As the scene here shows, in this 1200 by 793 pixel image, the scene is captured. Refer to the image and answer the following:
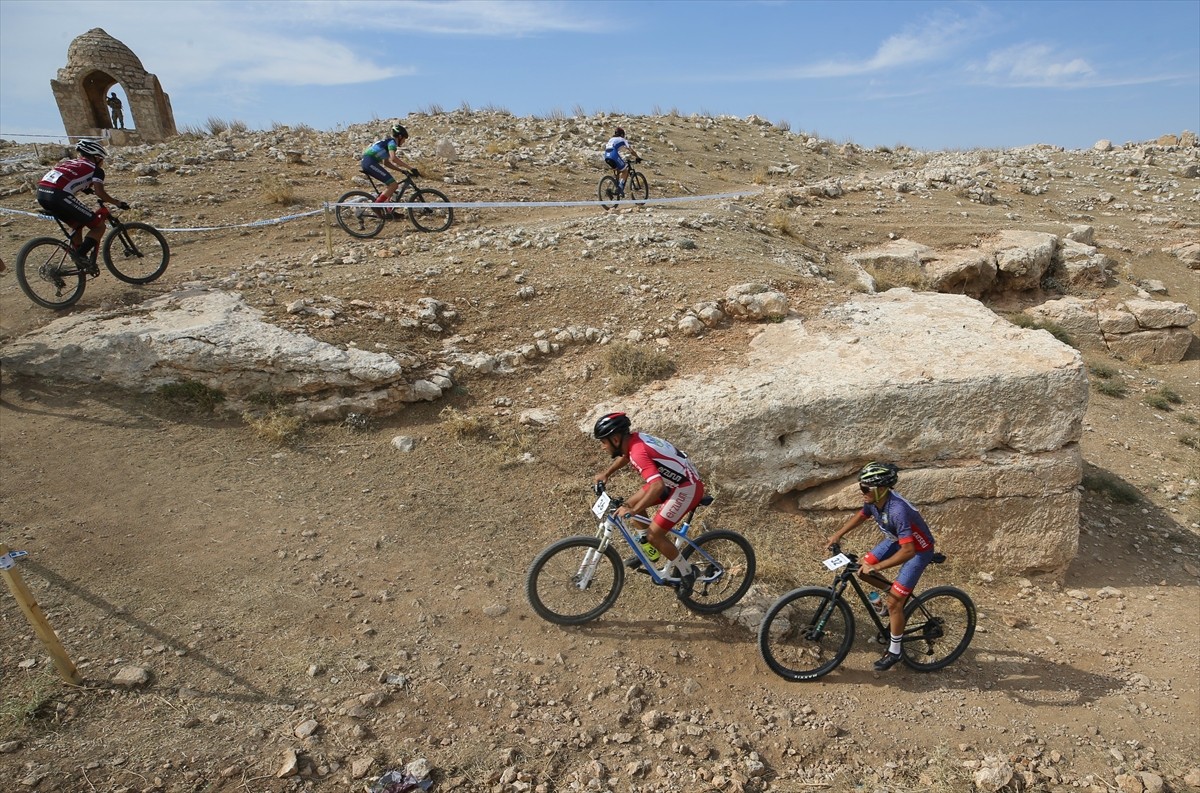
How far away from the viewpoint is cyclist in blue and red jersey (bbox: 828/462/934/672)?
474 cm

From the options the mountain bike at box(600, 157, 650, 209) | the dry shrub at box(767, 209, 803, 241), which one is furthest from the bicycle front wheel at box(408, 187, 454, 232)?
the dry shrub at box(767, 209, 803, 241)

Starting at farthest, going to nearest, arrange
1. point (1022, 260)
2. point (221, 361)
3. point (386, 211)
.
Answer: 1. point (1022, 260)
2. point (386, 211)
3. point (221, 361)

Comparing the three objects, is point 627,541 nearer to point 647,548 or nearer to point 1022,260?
point 647,548

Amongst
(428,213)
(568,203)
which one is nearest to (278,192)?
(428,213)

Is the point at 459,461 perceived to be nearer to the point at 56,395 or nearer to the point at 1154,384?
the point at 56,395

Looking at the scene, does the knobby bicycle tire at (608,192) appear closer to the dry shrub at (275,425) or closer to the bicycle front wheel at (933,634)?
the dry shrub at (275,425)

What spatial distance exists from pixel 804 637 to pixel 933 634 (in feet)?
3.44

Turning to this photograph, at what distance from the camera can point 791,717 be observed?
460cm

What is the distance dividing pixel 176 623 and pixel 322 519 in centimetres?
146

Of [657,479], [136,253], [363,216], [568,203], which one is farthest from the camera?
[568,203]

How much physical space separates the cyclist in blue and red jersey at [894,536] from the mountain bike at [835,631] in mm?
98

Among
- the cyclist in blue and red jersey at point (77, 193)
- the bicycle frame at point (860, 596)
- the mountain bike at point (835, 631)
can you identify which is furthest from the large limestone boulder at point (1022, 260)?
the cyclist in blue and red jersey at point (77, 193)

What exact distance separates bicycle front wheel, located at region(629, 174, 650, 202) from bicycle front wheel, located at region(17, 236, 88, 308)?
10.0 meters

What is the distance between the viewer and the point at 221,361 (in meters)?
6.80
